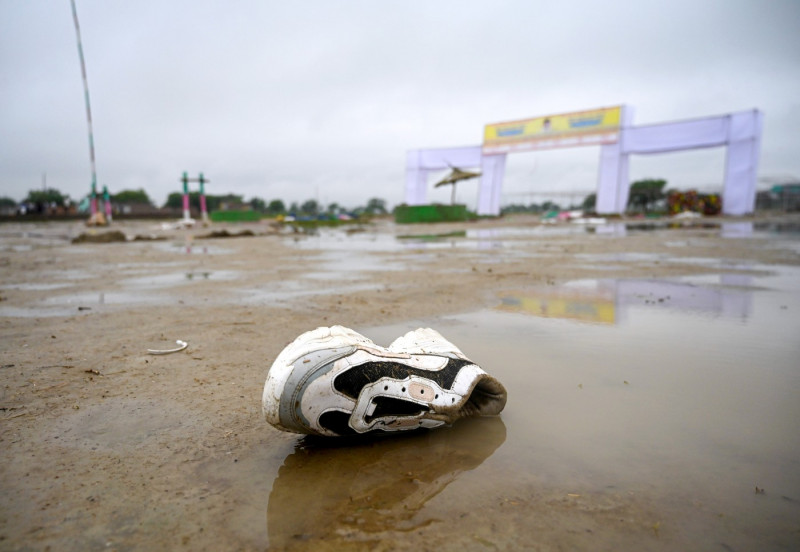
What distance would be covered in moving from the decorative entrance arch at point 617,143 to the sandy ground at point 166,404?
2330 cm

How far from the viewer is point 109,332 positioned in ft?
9.69

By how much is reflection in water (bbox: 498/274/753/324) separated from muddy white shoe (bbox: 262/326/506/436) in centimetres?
191

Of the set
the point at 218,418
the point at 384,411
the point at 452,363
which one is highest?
the point at 452,363

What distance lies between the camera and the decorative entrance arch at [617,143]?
76.3 ft

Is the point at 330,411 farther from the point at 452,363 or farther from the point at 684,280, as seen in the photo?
the point at 684,280

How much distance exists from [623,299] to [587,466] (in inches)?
112

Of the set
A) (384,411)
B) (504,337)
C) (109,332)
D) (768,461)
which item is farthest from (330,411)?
(109,332)

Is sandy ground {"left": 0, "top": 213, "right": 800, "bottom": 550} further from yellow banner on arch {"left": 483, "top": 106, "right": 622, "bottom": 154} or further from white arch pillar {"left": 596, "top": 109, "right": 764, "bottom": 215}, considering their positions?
yellow banner on arch {"left": 483, "top": 106, "right": 622, "bottom": 154}

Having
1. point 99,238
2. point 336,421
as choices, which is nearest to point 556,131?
point 99,238

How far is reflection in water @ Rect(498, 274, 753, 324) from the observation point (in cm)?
338

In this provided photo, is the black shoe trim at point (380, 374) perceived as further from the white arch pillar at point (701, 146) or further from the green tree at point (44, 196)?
the green tree at point (44, 196)

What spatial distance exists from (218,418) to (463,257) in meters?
6.21

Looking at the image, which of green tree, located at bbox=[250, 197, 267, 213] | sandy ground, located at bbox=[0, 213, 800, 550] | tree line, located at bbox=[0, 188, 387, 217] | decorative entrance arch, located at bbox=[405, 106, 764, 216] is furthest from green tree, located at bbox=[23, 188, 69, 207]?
sandy ground, located at bbox=[0, 213, 800, 550]

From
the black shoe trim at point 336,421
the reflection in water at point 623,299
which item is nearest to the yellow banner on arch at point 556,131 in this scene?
the reflection in water at point 623,299
